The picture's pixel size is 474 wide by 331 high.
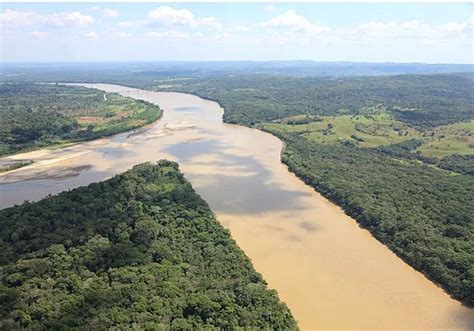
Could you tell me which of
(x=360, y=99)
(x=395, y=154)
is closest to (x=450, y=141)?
(x=395, y=154)

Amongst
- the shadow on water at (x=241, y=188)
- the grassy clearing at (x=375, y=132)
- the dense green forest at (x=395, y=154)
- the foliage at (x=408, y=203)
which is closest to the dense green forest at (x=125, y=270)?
the shadow on water at (x=241, y=188)

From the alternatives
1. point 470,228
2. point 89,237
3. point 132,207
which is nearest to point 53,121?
point 132,207

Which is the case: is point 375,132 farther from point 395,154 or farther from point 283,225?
point 283,225

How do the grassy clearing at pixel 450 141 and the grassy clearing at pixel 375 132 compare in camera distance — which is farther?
the grassy clearing at pixel 375 132

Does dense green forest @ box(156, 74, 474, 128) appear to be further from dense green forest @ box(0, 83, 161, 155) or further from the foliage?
the foliage

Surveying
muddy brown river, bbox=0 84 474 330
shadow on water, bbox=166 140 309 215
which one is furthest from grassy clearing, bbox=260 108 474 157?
shadow on water, bbox=166 140 309 215

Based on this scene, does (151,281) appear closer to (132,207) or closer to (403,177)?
(132,207)

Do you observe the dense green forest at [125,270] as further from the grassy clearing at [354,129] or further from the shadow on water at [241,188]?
the grassy clearing at [354,129]
